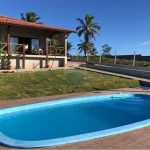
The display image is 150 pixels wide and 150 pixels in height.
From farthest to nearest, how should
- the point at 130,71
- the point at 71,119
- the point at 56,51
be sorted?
1. the point at 56,51
2. the point at 130,71
3. the point at 71,119

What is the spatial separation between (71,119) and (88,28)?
38579mm

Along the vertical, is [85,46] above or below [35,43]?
above

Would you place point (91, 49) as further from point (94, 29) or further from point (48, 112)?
point (48, 112)

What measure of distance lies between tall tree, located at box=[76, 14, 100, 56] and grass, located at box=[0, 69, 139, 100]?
30106 mm

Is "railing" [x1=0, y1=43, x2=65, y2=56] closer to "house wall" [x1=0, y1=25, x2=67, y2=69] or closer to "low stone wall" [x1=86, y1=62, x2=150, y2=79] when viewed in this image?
"house wall" [x1=0, y1=25, x2=67, y2=69]

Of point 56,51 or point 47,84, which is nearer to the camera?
point 47,84

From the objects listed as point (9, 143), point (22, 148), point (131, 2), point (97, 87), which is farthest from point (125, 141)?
point (131, 2)

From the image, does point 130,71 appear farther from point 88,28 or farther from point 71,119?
point 88,28

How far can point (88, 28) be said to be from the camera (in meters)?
44.6

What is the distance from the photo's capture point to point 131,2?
18641mm

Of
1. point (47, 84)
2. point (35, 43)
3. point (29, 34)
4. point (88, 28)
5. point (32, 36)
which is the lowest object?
point (47, 84)

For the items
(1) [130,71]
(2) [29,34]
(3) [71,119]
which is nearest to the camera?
(3) [71,119]

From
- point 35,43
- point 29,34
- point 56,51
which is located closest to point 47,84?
point 56,51

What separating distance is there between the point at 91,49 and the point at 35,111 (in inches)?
1616
